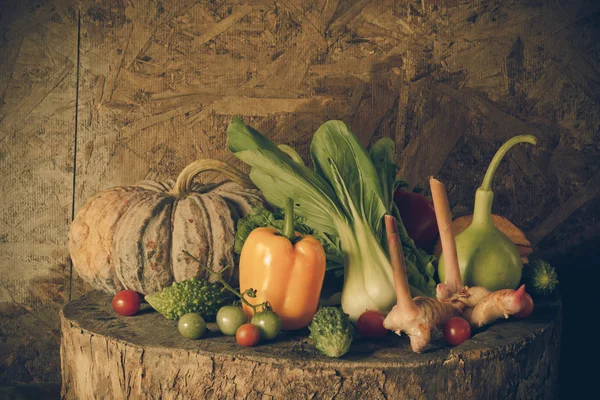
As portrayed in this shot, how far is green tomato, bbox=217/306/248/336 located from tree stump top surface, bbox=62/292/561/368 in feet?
0.07

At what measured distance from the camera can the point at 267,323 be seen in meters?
1.59

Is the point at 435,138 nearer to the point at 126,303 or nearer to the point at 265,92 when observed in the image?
the point at 265,92

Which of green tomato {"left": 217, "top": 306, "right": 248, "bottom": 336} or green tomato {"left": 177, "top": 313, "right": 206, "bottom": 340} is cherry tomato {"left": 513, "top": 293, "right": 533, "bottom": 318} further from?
green tomato {"left": 177, "top": 313, "right": 206, "bottom": 340}

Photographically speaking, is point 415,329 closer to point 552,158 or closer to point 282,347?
point 282,347

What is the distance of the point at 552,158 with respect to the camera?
256cm

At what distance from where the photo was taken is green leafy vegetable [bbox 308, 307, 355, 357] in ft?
4.81

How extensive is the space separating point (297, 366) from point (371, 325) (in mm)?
263

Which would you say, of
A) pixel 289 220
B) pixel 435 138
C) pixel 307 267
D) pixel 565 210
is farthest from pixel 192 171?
pixel 565 210

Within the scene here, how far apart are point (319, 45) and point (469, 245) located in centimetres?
109

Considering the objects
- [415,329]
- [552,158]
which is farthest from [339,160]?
[552,158]

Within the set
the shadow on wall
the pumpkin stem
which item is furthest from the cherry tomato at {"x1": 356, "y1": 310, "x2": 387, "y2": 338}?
Answer: the shadow on wall

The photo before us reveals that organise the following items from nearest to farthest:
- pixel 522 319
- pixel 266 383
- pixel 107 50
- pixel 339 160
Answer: pixel 266 383 → pixel 522 319 → pixel 339 160 → pixel 107 50

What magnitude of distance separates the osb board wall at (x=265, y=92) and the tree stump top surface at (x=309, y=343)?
839 mm

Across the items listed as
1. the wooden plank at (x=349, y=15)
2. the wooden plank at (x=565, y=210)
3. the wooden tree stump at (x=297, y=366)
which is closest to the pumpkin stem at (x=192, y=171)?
the wooden tree stump at (x=297, y=366)
